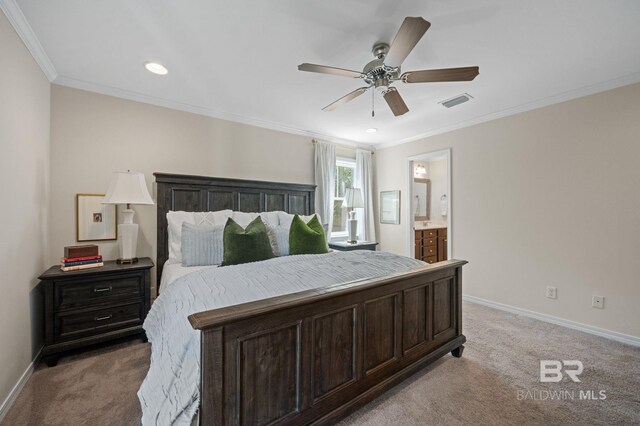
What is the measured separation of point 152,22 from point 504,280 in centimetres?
452

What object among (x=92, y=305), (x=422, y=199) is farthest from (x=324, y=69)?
(x=422, y=199)

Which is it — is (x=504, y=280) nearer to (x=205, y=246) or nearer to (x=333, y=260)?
(x=333, y=260)

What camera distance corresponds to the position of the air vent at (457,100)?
3004 mm

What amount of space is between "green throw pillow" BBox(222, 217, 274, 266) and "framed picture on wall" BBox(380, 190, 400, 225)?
2984 millimetres

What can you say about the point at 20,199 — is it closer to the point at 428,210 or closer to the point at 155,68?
the point at 155,68

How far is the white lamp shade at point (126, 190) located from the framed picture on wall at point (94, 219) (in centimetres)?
43

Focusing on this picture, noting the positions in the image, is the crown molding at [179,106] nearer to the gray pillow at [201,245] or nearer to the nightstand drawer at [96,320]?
the gray pillow at [201,245]

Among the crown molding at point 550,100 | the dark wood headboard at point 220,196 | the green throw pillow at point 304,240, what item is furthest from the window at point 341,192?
the green throw pillow at point 304,240

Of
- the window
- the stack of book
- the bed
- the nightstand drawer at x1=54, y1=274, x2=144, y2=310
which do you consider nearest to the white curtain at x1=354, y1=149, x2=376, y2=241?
the window

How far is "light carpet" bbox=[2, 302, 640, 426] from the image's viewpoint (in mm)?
1625

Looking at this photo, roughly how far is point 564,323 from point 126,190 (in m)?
4.81

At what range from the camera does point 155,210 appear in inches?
119

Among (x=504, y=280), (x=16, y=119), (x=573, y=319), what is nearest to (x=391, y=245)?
(x=504, y=280)

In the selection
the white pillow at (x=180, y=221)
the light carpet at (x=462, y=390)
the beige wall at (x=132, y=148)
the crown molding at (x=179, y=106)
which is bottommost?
the light carpet at (x=462, y=390)
